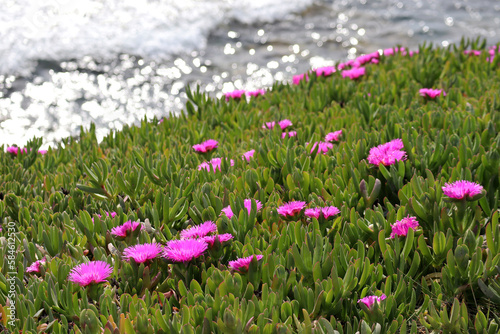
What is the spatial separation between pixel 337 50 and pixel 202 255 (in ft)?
19.1

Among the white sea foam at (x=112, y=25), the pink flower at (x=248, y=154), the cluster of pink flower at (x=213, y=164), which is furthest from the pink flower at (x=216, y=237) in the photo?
the white sea foam at (x=112, y=25)

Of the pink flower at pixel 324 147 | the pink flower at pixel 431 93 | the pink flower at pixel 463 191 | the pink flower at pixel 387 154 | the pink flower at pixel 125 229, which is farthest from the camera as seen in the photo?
the pink flower at pixel 431 93

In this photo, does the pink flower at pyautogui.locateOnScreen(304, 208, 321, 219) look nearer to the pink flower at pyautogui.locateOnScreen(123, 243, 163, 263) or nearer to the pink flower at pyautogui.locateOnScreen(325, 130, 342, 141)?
the pink flower at pyautogui.locateOnScreen(123, 243, 163, 263)

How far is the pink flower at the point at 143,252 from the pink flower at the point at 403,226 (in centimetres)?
74

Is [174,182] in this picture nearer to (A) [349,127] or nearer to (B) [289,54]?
(A) [349,127]

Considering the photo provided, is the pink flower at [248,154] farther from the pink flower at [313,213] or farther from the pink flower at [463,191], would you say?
the pink flower at [463,191]

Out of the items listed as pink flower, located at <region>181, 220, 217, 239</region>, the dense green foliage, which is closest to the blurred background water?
the dense green foliage

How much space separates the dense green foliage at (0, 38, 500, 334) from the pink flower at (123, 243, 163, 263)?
3cm

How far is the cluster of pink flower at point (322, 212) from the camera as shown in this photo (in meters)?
1.75

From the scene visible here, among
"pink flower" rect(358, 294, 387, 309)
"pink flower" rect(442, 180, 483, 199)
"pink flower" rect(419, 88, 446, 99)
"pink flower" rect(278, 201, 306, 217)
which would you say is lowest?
"pink flower" rect(358, 294, 387, 309)

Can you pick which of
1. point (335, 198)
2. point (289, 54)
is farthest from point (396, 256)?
point (289, 54)

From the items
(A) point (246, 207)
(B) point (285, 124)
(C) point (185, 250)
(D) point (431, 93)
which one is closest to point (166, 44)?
(B) point (285, 124)

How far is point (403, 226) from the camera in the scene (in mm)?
1666

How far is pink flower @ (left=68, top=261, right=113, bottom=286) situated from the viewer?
1.52 metres
